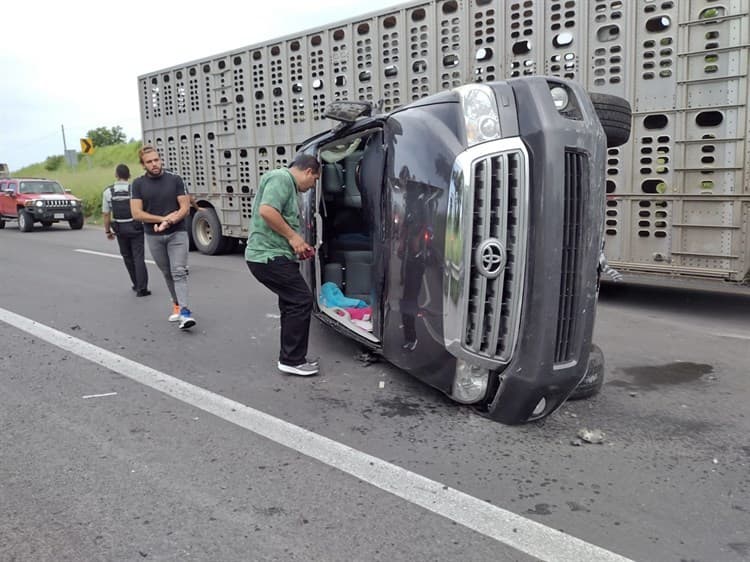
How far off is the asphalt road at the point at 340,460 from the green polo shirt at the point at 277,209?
91 cm

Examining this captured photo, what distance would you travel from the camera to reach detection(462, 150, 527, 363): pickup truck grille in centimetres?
333

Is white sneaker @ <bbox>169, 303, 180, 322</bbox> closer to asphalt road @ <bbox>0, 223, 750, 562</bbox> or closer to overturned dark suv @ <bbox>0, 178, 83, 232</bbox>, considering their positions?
asphalt road @ <bbox>0, 223, 750, 562</bbox>

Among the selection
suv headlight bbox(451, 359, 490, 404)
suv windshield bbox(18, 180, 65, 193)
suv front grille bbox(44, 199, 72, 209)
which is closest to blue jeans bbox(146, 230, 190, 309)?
suv headlight bbox(451, 359, 490, 404)

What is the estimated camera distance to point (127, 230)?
7.85 metres

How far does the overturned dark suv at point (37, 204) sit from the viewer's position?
19.3 m

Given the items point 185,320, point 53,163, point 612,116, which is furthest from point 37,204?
point 53,163

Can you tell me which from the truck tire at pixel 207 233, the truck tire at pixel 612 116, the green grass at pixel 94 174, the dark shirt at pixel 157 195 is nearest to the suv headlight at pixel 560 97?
the truck tire at pixel 612 116

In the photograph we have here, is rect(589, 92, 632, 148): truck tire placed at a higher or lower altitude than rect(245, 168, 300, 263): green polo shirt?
higher

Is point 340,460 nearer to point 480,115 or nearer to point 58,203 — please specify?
point 480,115

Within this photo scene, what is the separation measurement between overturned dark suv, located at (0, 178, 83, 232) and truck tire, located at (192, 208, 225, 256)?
9323 millimetres

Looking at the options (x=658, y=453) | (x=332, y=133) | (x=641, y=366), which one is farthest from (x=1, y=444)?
(x=641, y=366)

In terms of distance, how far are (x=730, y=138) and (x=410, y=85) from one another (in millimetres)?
3954

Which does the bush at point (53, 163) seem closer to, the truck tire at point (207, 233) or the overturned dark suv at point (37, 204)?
the overturned dark suv at point (37, 204)

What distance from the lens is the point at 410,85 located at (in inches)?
335
